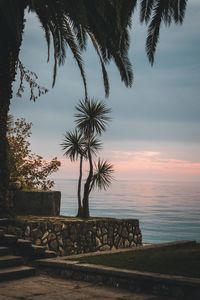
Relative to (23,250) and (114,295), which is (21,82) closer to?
(23,250)

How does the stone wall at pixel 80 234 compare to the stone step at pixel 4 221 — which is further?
the stone wall at pixel 80 234

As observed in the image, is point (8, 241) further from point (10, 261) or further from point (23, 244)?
point (10, 261)

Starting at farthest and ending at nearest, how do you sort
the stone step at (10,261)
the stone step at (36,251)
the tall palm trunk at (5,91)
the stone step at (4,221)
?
the tall palm trunk at (5,91), the stone step at (4,221), the stone step at (36,251), the stone step at (10,261)

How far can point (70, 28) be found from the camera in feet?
51.5

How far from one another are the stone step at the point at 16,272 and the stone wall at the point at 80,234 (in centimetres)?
395

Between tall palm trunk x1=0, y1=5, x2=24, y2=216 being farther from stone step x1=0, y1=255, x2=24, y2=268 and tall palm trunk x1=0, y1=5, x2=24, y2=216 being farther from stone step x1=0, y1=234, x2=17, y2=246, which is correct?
stone step x1=0, y1=255, x2=24, y2=268

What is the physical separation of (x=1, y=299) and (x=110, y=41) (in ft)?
33.1

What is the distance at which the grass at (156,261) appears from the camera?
10.0 meters

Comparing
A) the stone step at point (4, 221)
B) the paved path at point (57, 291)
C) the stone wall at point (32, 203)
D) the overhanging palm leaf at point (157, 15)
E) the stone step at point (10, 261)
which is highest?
the overhanging palm leaf at point (157, 15)

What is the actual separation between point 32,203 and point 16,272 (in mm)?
8028

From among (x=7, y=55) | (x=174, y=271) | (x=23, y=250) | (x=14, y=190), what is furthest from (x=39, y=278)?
(x=14, y=190)

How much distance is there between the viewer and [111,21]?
16359 millimetres

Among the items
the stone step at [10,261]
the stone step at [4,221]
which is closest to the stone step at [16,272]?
the stone step at [10,261]

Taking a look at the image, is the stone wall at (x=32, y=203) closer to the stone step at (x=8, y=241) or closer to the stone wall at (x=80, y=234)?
the stone wall at (x=80, y=234)
